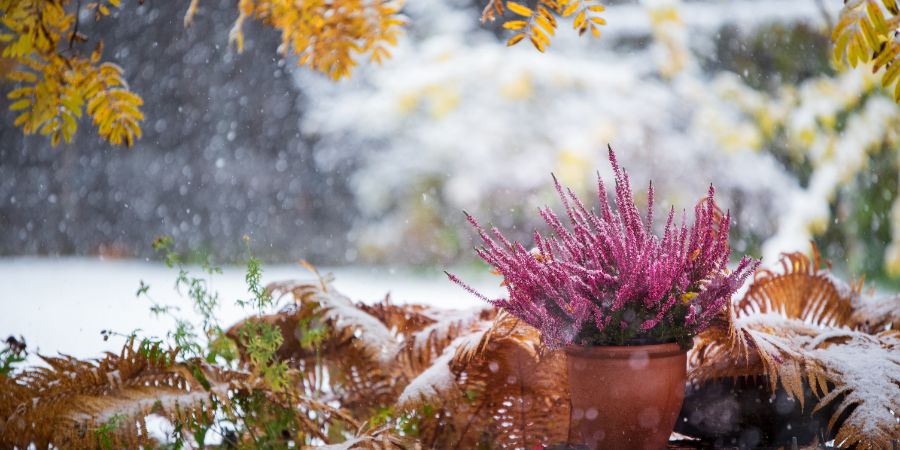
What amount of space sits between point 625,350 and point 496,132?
154 inches

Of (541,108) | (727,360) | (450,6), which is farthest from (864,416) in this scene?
(450,6)

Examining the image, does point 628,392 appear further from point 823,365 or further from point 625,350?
point 823,365

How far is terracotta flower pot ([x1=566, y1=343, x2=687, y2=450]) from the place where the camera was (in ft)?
4.27

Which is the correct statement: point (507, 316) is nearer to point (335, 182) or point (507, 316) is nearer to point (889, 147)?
point (335, 182)

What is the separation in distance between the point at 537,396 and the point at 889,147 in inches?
159

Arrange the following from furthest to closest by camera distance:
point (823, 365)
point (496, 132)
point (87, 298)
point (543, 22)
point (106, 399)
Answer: point (496, 132)
point (87, 298)
point (543, 22)
point (106, 399)
point (823, 365)

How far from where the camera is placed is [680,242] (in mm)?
1326

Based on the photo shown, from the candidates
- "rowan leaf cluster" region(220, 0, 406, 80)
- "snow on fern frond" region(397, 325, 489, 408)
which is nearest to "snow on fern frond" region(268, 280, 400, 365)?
"snow on fern frond" region(397, 325, 489, 408)

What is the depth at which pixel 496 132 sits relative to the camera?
5.12 m

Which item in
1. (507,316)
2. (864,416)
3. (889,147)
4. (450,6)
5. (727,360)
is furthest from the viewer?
(450,6)

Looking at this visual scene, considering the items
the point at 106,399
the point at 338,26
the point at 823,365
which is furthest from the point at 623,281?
the point at 338,26

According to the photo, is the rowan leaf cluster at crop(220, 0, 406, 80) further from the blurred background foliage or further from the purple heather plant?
the blurred background foliage

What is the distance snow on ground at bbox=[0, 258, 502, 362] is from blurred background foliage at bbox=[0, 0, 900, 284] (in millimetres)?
277

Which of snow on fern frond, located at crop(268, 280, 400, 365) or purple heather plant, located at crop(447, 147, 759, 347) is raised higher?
purple heather plant, located at crop(447, 147, 759, 347)
